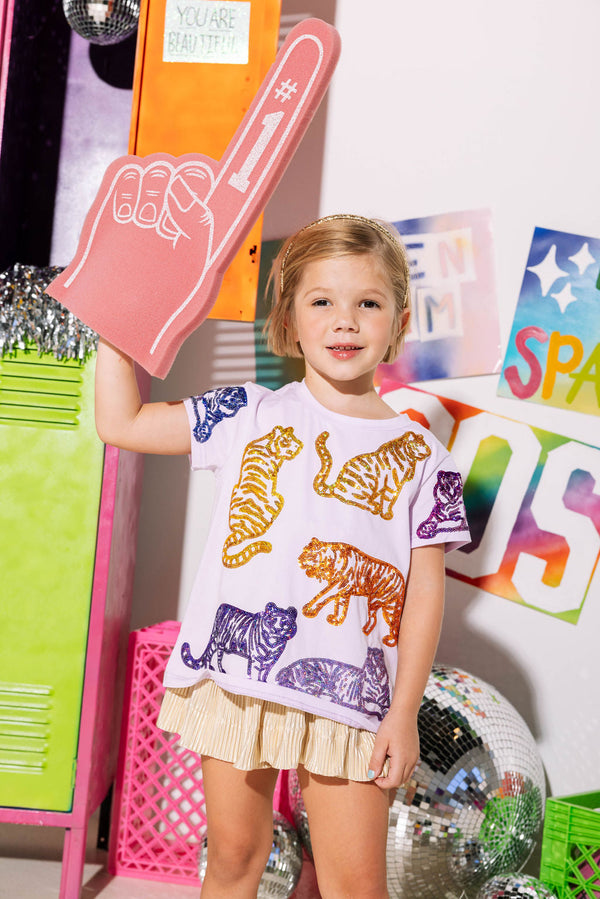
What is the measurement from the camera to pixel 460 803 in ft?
5.25

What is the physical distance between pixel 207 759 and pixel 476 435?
1.14 m

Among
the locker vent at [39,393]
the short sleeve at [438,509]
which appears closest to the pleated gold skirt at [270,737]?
the short sleeve at [438,509]

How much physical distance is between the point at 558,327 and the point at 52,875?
1.62 metres

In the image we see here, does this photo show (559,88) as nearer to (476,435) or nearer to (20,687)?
(476,435)

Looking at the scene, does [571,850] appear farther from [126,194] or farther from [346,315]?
[126,194]

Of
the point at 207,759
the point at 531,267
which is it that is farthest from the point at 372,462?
the point at 531,267

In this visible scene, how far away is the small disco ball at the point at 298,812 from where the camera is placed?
5.63 feet

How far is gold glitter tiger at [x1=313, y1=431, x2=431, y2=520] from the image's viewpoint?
1188mm

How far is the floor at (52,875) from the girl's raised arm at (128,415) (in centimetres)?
103

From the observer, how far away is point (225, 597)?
1.17 m

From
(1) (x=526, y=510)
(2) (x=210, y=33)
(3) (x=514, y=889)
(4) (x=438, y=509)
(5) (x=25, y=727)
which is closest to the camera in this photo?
(4) (x=438, y=509)

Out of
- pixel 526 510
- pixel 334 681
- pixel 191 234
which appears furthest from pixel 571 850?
pixel 191 234

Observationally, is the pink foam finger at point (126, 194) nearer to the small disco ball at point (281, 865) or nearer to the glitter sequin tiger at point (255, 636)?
the glitter sequin tiger at point (255, 636)

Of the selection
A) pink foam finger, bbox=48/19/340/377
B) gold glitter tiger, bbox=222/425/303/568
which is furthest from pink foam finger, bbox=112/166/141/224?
gold glitter tiger, bbox=222/425/303/568
